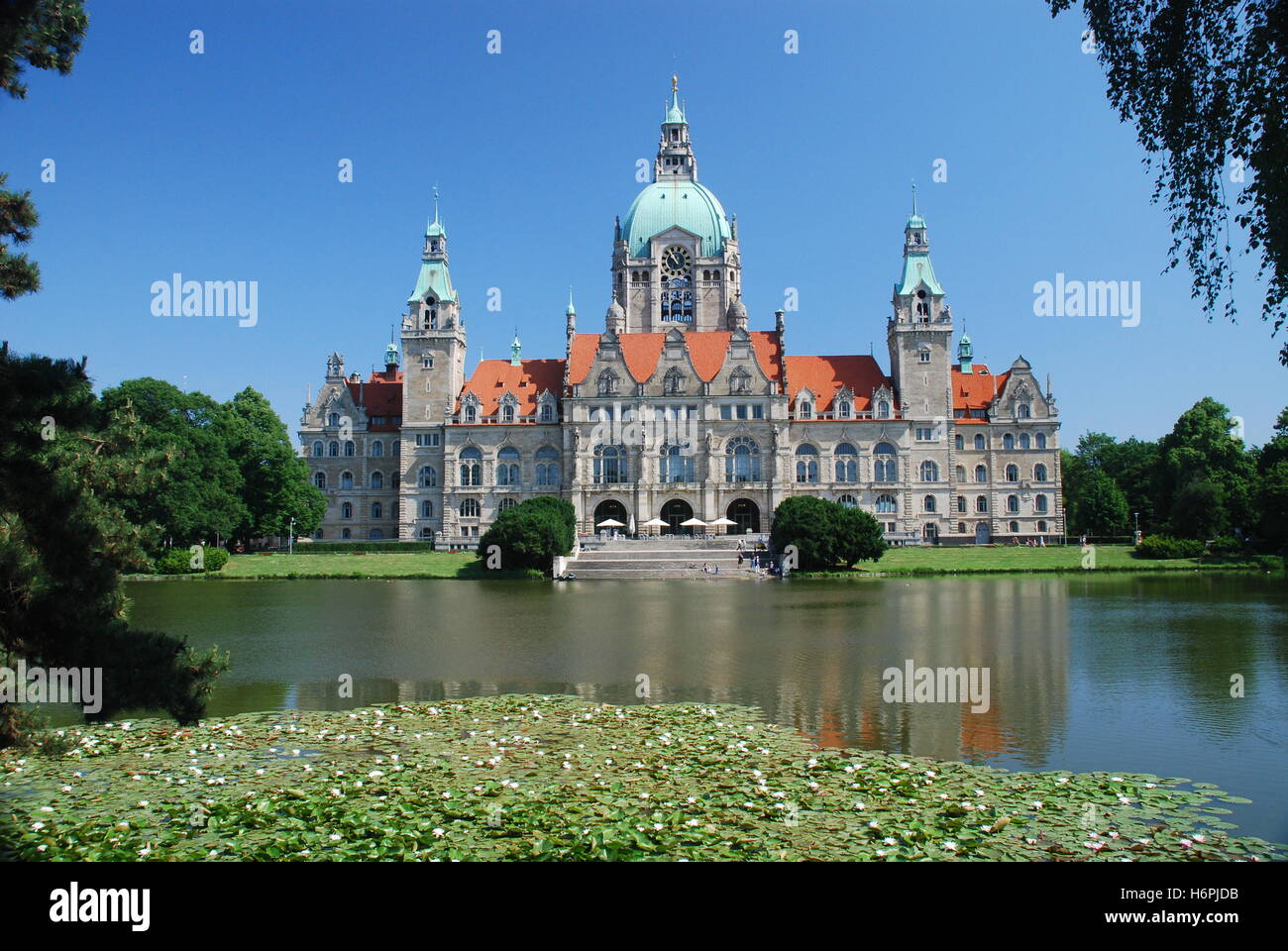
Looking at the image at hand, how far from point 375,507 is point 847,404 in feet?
125

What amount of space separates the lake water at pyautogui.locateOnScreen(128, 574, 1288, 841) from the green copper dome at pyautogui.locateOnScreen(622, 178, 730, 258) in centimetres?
4837

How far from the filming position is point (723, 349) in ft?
238

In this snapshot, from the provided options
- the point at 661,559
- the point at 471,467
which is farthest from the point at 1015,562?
the point at 471,467

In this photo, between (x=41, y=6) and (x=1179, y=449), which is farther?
(x=1179, y=449)

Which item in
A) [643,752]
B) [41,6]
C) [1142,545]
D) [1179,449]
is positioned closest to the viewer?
[41,6]

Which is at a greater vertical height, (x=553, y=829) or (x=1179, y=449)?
(x=1179, y=449)

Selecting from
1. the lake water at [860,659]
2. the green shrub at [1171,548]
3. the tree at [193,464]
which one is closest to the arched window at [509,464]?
the tree at [193,464]

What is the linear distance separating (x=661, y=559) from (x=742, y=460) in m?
17.0

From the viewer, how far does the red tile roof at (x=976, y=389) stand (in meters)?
74.0

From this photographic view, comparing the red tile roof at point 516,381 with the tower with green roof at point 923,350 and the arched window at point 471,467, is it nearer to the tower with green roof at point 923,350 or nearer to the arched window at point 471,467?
the arched window at point 471,467
